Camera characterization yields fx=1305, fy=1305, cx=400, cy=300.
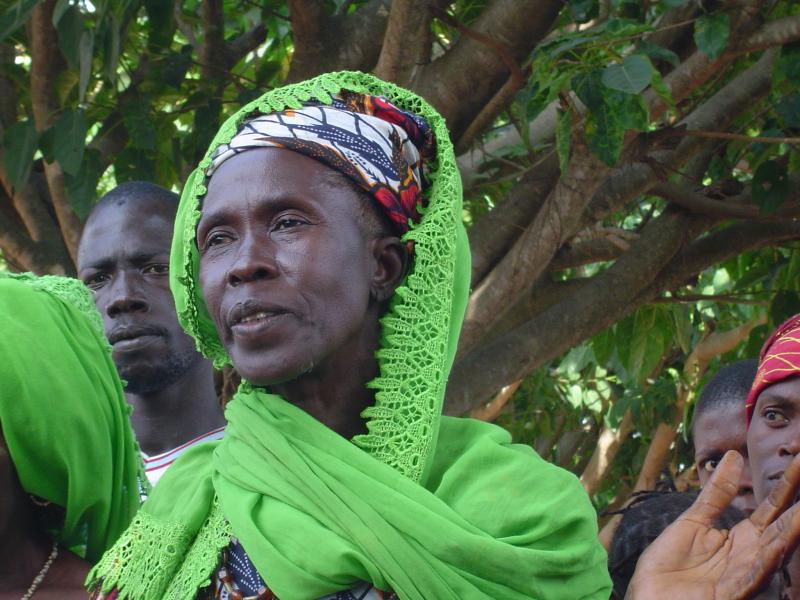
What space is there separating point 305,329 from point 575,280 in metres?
3.44

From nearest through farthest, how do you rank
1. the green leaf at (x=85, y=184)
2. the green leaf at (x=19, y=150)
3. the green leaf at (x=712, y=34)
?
the green leaf at (x=712, y=34), the green leaf at (x=19, y=150), the green leaf at (x=85, y=184)

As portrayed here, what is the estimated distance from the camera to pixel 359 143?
2.34m

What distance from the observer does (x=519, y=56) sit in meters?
4.71

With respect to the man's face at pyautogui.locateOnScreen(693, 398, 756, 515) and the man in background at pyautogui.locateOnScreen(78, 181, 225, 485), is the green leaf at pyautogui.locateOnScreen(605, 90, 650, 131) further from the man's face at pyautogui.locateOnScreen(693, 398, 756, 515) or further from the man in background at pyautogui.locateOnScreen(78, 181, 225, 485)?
the man in background at pyautogui.locateOnScreen(78, 181, 225, 485)

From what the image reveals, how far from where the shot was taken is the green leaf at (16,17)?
160 inches

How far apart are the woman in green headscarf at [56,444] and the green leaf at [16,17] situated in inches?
66.0

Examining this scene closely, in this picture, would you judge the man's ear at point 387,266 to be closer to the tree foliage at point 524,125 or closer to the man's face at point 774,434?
the man's face at point 774,434

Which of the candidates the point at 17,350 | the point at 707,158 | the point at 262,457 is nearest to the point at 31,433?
the point at 17,350

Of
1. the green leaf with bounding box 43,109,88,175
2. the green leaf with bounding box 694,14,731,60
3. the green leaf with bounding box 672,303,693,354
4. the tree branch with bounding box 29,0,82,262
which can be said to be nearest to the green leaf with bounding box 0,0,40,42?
the green leaf with bounding box 43,109,88,175

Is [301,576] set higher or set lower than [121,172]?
higher

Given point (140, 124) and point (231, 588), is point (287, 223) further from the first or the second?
point (140, 124)

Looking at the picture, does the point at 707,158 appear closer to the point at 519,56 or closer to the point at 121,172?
the point at 519,56

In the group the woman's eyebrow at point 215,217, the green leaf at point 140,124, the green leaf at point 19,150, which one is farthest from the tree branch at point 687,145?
the woman's eyebrow at point 215,217

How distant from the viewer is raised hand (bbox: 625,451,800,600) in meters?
2.26
